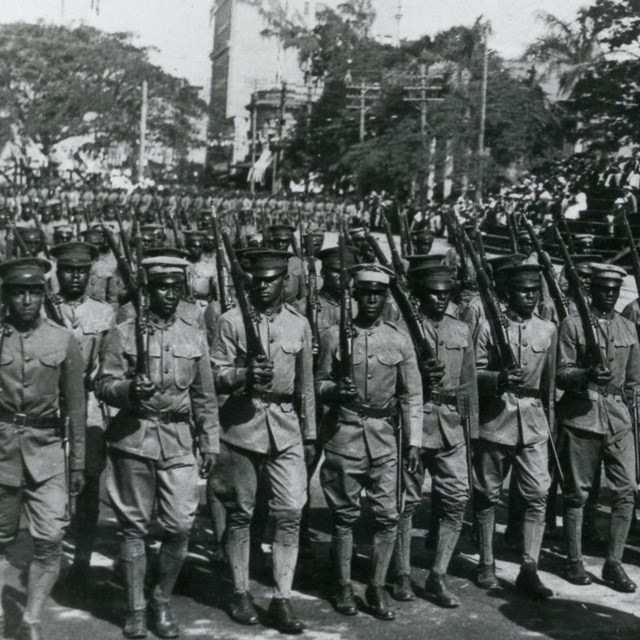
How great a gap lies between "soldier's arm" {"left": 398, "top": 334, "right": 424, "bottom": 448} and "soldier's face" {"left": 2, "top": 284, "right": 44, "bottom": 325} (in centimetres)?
237

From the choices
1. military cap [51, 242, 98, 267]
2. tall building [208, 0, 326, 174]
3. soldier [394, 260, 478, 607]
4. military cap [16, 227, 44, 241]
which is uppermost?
tall building [208, 0, 326, 174]

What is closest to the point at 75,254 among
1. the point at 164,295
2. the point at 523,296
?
the point at 164,295

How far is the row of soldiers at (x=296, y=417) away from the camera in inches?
237

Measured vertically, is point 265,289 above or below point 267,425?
above

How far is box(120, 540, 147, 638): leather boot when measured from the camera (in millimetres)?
6004

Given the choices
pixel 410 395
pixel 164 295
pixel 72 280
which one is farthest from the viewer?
pixel 72 280

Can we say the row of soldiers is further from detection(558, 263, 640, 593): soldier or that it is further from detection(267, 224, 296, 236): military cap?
detection(267, 224, 296, 236): military cap

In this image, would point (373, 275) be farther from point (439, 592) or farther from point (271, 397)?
point (439, 592)

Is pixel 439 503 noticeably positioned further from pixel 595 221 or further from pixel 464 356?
pixel 595 221

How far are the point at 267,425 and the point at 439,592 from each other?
5.33 feet

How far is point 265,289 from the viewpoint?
6.77 meters

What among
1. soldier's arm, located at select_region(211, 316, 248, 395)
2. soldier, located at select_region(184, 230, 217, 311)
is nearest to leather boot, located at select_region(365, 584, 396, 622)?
soldier's arm, located at select_region(211, 316, 248, 395)

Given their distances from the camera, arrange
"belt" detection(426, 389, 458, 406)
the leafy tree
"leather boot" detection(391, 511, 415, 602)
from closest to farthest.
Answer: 1. "leather boot" detection(391, 511, 415, 602)
2. "belt" detection(426, 389, 458, 406)
3. the leafy tree

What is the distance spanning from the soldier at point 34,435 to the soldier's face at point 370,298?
193 centimetres
